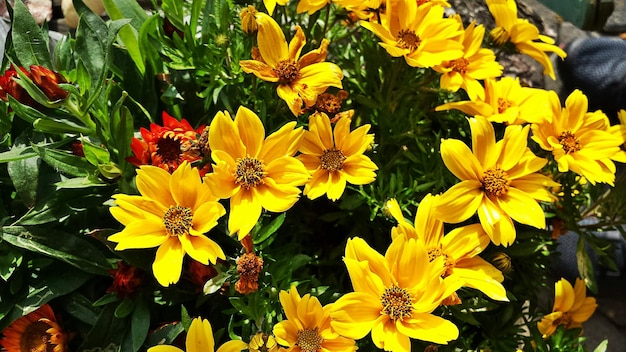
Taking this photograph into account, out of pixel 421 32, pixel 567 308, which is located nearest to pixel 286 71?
pixel 421 32

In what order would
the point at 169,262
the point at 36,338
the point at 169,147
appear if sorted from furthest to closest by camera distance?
the point at 36,338 < the point at 169,147 < the point at 169,262

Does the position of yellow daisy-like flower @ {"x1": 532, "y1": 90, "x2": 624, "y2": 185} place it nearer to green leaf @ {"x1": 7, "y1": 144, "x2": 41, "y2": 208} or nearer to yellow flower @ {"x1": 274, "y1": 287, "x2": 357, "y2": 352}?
yellow flower @ {"x1": 274, "y1": 287, "x2": 357, "y2": 352}

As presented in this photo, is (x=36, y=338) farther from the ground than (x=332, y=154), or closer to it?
closer to it

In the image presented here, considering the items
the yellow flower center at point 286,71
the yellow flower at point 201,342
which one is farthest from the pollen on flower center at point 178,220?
the yellow flower center at point 286,71

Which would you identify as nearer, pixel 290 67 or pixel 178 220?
pixel 178 220

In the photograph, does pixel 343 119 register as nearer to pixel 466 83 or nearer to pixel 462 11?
pixel 466 83

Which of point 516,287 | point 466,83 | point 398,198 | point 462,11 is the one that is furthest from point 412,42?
point 462,11

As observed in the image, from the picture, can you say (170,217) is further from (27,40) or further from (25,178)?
(27,40)

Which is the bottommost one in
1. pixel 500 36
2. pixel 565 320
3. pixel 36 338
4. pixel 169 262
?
pixel 565 320

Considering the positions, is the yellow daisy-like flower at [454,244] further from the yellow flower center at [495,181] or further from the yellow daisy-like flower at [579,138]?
the yellow daisy-like flower at [579,138]
